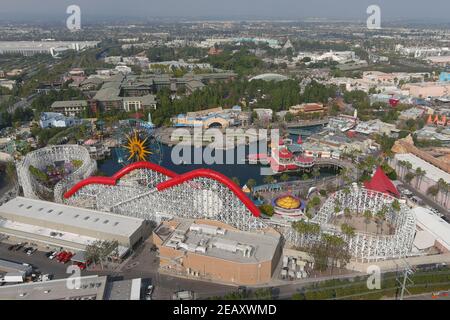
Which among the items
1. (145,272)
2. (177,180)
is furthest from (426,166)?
(145,272)

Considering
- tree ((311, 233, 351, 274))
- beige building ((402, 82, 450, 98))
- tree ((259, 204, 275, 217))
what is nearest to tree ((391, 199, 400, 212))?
tree ((311, 233, 351, 274))

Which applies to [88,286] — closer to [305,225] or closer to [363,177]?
[305,225]

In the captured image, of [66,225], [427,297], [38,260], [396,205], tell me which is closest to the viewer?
[427,297]

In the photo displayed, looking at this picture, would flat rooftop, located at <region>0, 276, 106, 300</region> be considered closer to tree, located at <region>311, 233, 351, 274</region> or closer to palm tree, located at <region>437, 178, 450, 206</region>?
tree, located at <region>311, 233, 351, 274</region>

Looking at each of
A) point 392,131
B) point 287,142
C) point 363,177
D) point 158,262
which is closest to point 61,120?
point 287,142

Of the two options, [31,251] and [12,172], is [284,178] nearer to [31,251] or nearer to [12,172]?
[31,251]
